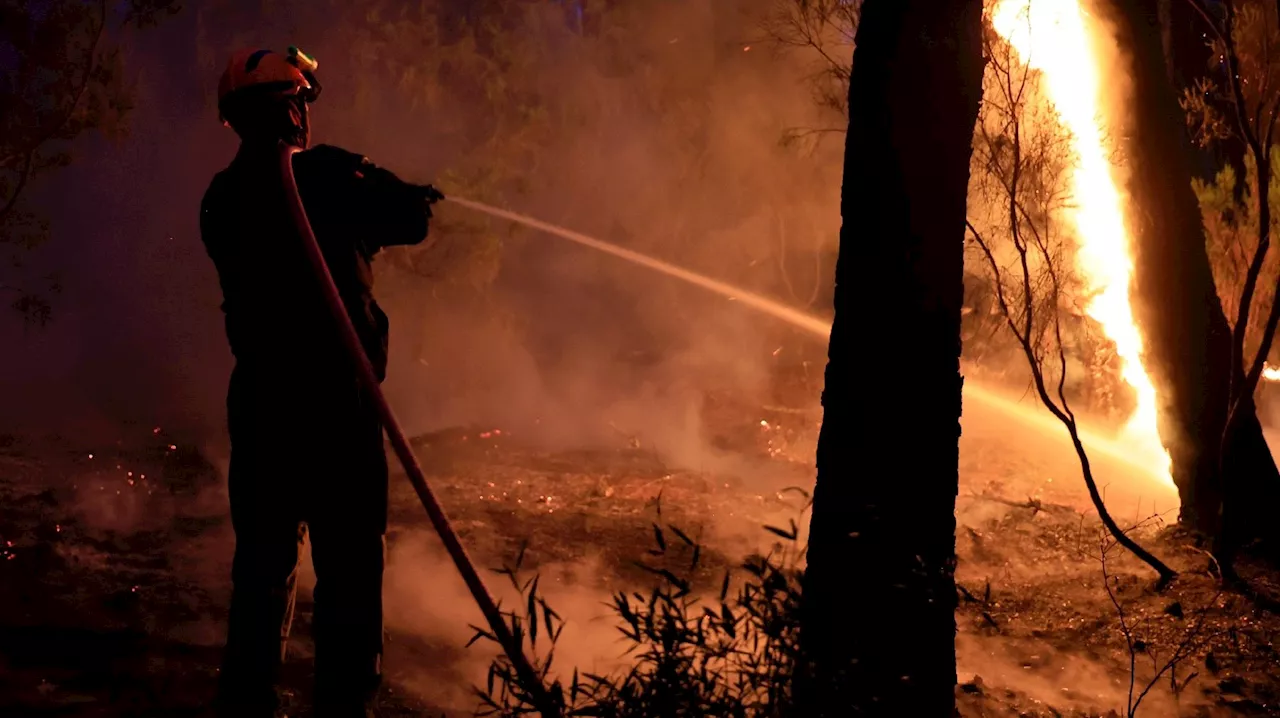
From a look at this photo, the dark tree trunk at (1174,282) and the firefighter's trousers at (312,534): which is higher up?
the dark tree trunk at (1174,282)

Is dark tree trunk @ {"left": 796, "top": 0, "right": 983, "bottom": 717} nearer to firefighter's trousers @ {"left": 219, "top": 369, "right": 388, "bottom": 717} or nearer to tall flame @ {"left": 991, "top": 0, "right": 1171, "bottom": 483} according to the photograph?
firefighter's trousers @ {"left": 219, "top": 369, "right": 388, "bottom": 717}

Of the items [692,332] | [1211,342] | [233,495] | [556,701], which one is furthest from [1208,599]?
[692,332]

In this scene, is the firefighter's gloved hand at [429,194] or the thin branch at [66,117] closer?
the firefighter's gloved hand at [429,194]

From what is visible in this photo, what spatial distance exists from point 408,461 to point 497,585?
8.98 feet

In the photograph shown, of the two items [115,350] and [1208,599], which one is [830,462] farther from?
[115,350]

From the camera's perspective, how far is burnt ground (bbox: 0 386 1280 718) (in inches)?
150

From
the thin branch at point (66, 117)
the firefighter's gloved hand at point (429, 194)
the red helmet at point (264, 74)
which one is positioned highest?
the thin branch at point (66, 117)

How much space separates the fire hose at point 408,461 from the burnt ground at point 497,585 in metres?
1.04

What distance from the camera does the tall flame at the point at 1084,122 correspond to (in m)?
5.94

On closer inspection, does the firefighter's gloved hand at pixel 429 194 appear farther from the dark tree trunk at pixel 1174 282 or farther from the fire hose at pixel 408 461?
the dark tree trunk at pixel 1174 282

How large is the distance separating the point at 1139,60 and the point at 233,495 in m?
6.23

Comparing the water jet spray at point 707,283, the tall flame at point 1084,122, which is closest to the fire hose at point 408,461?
the tall flame at point 1084,122

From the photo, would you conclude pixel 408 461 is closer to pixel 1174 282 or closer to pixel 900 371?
pixel 900 371

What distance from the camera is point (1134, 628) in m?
4.86
